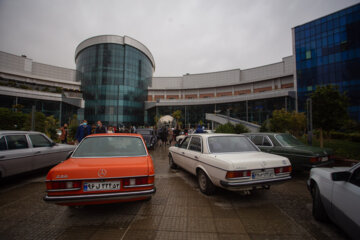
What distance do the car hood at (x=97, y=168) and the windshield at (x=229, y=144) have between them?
1797 mm

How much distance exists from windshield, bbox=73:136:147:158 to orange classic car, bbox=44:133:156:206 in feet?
0.30

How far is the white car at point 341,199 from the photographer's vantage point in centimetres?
183

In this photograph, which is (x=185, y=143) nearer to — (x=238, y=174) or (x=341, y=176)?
(x=238, y=174)

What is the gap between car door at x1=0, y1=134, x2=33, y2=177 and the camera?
3936mm

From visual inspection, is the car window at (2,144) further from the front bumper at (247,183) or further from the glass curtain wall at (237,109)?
the glass curtain wall at (237,109)

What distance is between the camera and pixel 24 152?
4.39 m

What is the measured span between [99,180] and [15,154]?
3.47m

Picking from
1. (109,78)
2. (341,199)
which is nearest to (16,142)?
(341,199)

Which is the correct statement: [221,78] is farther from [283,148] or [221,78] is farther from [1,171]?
[1,171]

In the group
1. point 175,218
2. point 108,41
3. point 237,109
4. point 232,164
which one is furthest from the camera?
point 108,41

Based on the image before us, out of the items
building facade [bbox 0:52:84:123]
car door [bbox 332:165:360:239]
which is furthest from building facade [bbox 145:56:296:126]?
car door [bbox 332:165:360:239]

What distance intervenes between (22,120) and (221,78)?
150ft

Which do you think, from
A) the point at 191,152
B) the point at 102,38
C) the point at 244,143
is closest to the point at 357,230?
the point at 244,143

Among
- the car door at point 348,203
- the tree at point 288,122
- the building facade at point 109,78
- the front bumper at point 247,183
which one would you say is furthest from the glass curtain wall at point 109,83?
the car door at point 348,203
